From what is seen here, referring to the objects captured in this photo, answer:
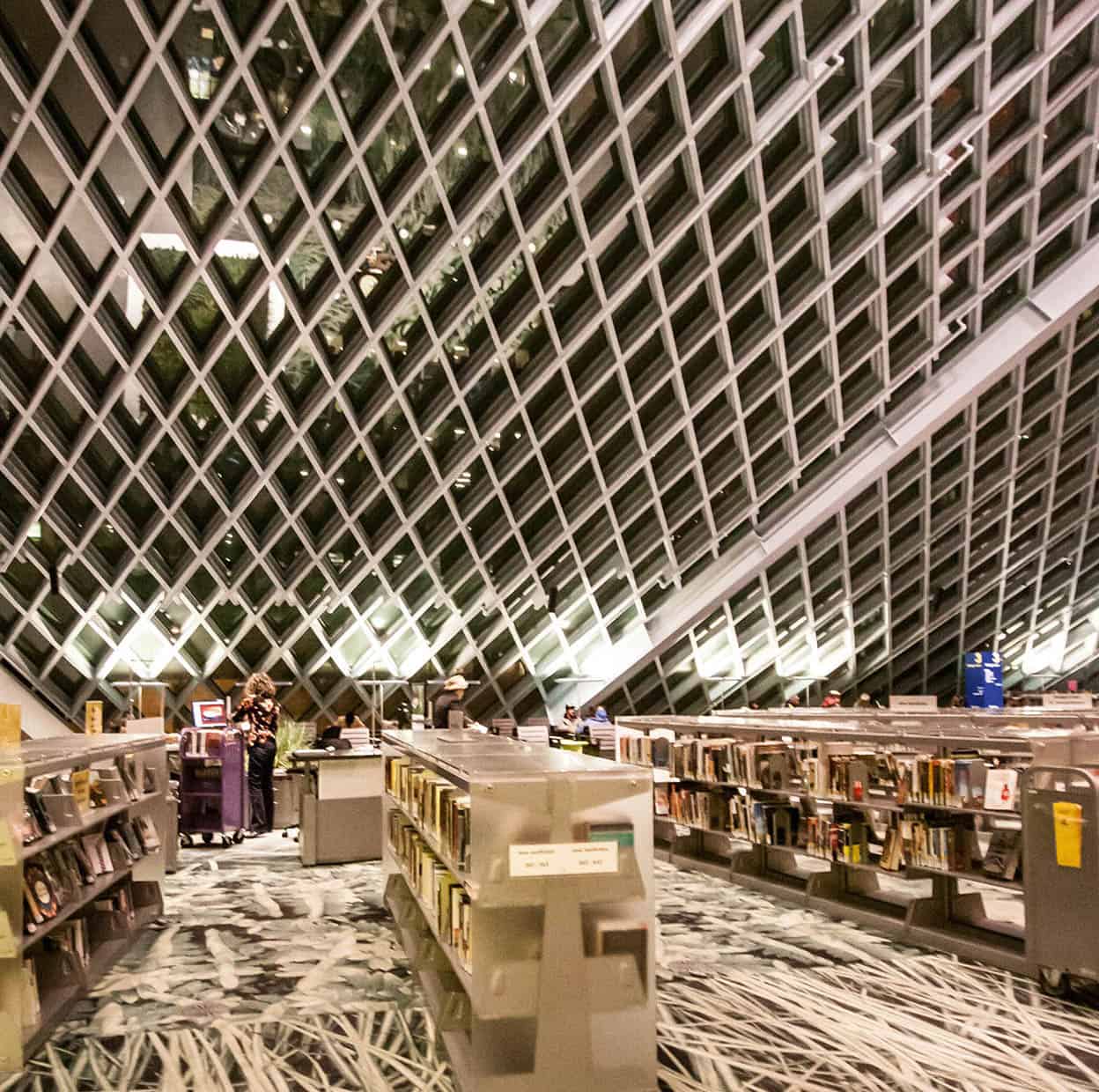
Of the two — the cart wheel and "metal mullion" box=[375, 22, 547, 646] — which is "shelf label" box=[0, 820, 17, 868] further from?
"metal mullion" box=[375, 22, 547, 646]

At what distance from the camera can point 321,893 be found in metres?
8.64

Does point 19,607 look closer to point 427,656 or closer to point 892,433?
point 427,656

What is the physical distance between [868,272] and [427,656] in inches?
360

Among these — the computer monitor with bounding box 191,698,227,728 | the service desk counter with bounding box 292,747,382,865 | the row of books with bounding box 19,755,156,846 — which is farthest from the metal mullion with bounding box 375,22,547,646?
the row of books with bounding box 19,755,156,846

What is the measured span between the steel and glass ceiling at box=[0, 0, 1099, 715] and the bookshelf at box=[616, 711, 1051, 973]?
700 centimetres

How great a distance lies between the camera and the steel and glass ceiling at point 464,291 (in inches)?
484

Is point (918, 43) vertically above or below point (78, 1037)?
Answer: above

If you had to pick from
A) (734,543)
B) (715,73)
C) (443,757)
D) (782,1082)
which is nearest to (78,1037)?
(443,757)

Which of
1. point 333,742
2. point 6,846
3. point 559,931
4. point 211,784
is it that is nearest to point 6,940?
point 6,846

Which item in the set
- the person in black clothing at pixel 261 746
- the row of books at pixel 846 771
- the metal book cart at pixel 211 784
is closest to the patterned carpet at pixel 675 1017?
the row of books at pixel 846 771

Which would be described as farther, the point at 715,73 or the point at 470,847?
the point at 715,73

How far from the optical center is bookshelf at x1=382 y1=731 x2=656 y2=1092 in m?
4.19

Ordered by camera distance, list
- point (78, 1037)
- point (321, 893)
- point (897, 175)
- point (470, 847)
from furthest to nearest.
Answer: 1. point (897, 175)
2. point (321, 893)
3. point (78, 1037)
4. point (470, 847)

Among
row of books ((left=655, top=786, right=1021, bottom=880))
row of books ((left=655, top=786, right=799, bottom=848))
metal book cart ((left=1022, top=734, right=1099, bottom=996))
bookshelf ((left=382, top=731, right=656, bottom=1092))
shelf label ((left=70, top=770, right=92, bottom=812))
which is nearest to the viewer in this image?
bookshelf ((left=382, top=731, right=656, bottom=1092))
